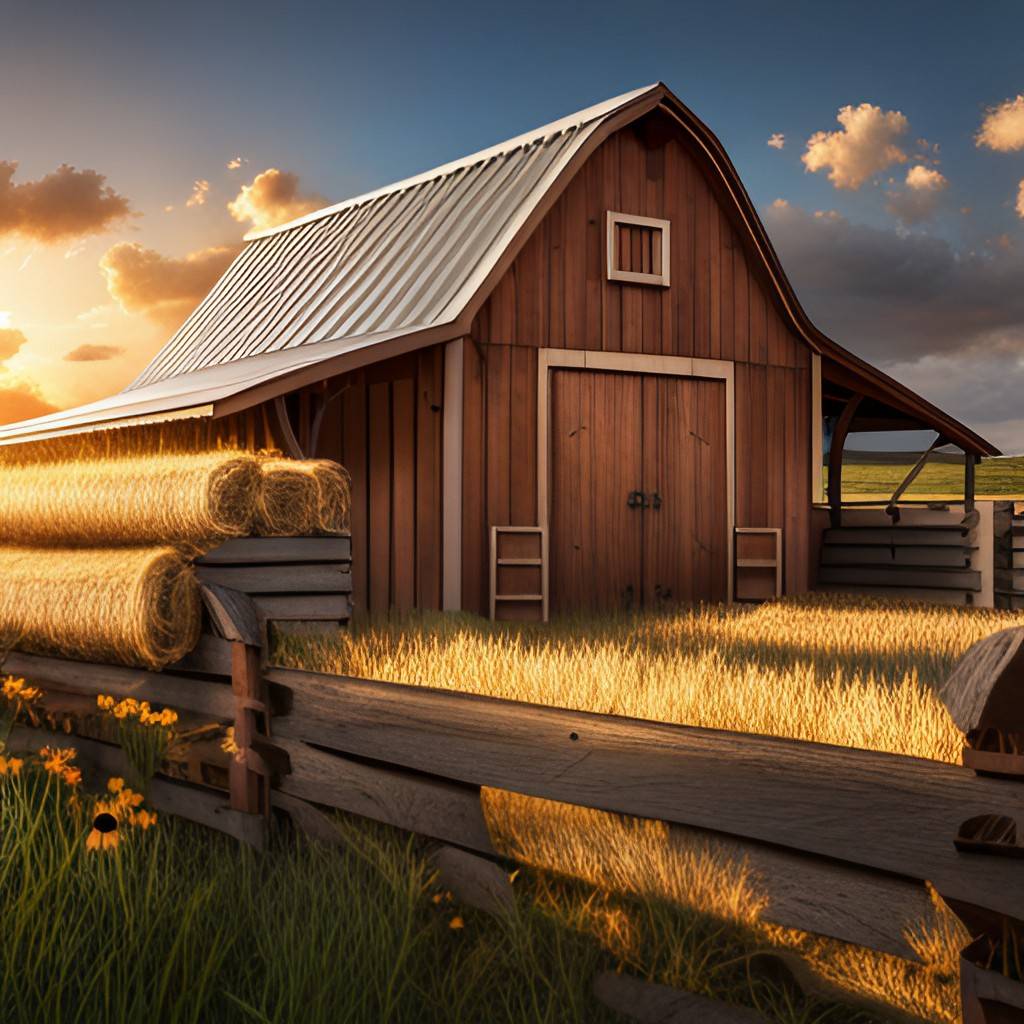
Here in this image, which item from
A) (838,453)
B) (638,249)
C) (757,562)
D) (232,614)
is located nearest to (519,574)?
(757,562)

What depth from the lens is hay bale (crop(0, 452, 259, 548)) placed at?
6.70 metres

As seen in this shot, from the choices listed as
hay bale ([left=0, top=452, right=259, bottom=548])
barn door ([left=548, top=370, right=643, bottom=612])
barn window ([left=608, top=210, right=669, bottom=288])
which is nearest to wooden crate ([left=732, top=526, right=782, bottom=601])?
barn door ([left=548, top=370, right=643, bottom=612])

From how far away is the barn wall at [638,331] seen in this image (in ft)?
38.5

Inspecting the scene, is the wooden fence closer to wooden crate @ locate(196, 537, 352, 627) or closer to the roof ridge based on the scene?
wooden crate @ locate(196, 537, 352, 627)

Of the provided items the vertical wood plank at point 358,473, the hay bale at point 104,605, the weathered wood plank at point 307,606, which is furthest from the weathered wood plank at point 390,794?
the vertical wood plank at point 358,473

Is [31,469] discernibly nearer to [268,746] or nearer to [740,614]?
[268,746]

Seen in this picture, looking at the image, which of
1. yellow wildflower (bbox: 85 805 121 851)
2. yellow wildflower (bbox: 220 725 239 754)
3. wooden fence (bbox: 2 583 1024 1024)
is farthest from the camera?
yellow wildflower (bbox: 220 725 239 754)

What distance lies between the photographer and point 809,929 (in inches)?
137

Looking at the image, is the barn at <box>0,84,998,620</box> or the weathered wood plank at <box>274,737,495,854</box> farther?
the barn at <box>0,84,998,620</box>

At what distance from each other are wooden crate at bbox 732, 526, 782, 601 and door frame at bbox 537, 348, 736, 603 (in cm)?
11

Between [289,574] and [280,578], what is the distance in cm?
8

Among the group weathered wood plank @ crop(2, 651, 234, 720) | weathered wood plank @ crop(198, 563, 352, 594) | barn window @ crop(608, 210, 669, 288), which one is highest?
barn window @ crop(608, 210, 669, 288)

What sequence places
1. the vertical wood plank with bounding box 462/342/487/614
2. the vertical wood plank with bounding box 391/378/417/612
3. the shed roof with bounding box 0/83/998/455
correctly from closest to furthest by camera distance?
the shed roof with bounding box 0/83/998/455
the vertical wood plank with bounding box 462/342/487/614
the vertical wood plank with bounding box 391/378/417/612

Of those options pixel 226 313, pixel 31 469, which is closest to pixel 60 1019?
pixel 31 469
